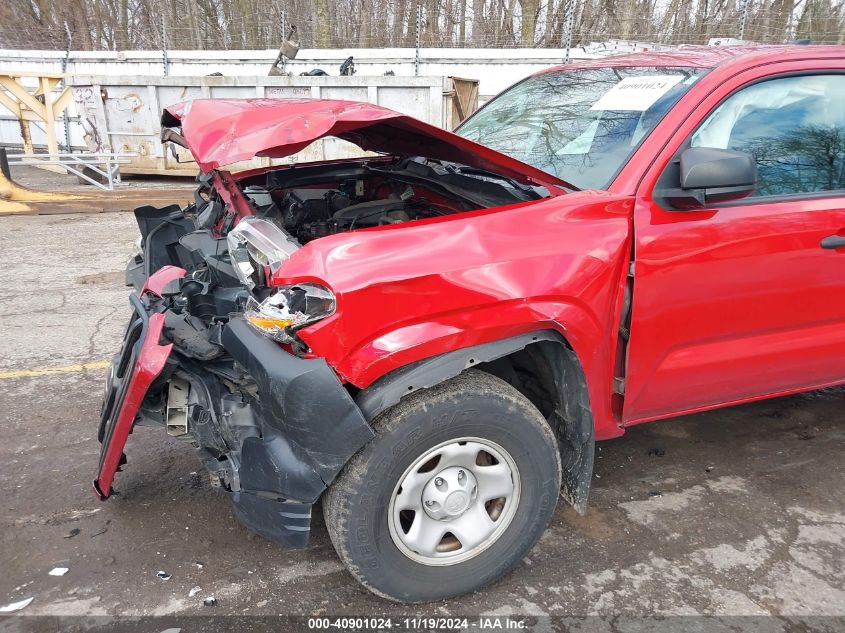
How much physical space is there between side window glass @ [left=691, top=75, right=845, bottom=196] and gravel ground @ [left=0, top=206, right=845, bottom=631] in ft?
4.69

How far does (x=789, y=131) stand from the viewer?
2.85 meters

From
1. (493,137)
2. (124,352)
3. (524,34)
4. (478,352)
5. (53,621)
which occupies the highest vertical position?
(524,34)

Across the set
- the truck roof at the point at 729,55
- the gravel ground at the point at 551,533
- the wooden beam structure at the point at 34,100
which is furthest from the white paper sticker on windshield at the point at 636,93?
the wooden beam structure at the point at 34,100

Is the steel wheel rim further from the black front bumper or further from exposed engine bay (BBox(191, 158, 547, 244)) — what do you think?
exposed engine bay (BBox(191, 158, 547, 244))

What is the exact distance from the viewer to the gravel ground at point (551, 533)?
2.41m

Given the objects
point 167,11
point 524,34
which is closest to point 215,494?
point 524,34

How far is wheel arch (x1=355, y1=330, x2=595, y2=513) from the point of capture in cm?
208

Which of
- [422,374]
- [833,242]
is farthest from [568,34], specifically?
[422,374]

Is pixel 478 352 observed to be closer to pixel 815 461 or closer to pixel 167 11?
pixel 815 461

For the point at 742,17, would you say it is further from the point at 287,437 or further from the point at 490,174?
the point at 287,437

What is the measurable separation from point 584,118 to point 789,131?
0.88 meters

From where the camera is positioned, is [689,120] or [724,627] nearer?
[724,627]

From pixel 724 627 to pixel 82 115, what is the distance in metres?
15.6

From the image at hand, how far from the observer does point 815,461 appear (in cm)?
337
